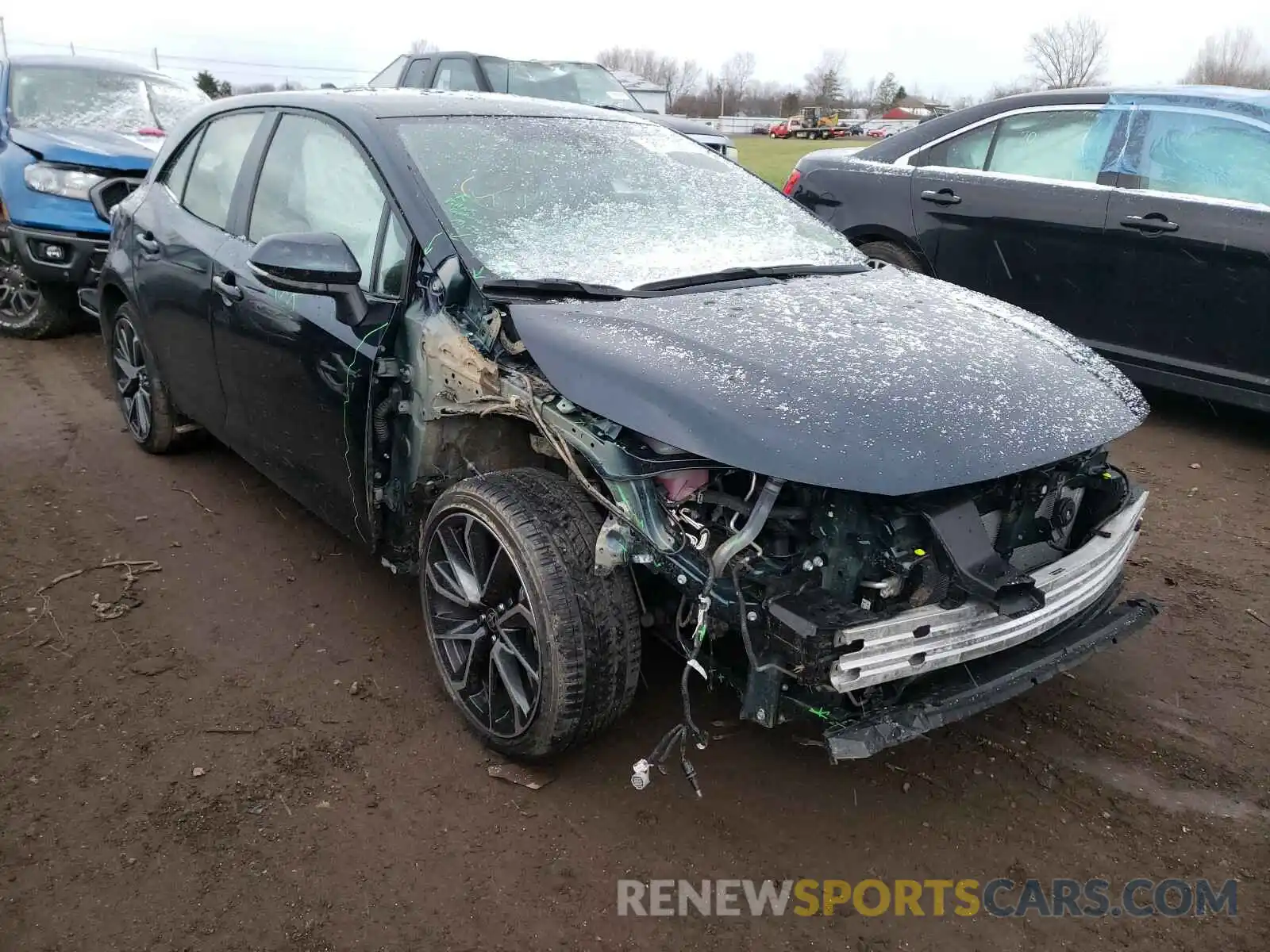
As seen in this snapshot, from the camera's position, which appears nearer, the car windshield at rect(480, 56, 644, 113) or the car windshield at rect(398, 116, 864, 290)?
the car windshield at rect(398, 116, 864, 290)

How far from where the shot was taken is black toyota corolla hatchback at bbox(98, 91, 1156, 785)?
2223mm

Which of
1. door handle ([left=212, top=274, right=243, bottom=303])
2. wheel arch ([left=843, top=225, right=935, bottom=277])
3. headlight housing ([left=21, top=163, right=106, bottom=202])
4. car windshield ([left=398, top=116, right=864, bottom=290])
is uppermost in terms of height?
car windshield ([left=398, top=116, right=864, bottom=290])

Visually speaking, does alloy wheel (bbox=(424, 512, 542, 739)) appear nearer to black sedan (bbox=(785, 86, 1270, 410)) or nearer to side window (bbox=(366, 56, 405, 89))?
black sedan (bbox=(785, 86, 1270, 410))

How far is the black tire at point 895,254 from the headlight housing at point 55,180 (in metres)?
5.19

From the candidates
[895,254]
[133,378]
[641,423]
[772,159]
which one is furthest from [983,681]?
[772,159]

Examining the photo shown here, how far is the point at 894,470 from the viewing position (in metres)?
2.13

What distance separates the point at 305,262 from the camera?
9.15 ft

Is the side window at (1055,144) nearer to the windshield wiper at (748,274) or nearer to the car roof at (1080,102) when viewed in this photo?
the car roof at (1080,102)

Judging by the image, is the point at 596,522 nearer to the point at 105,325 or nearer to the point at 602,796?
the point at 602,796

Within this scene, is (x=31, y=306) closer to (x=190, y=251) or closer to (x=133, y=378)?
(x=133, y=378)

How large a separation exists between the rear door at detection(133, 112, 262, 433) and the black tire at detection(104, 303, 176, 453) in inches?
7.9

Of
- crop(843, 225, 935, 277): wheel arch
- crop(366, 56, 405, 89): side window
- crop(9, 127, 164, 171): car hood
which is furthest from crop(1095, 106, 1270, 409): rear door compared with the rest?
crop(366, 56, 405, 89): side window

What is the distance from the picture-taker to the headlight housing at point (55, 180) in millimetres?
6414

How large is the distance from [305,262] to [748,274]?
4.44 ft
